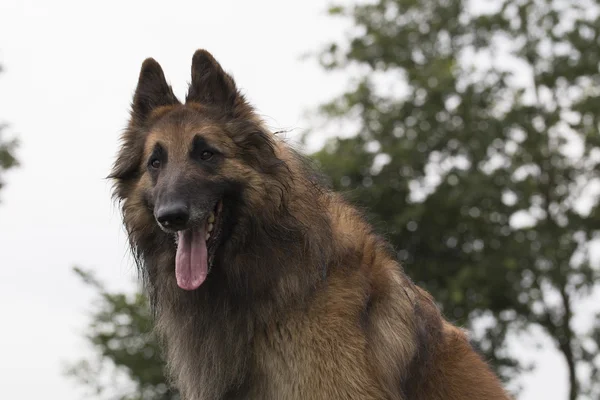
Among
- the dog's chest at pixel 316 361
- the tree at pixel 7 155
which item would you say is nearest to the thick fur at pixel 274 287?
the dog's chest at pixel 316 361

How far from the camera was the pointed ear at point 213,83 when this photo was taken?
19.6ft

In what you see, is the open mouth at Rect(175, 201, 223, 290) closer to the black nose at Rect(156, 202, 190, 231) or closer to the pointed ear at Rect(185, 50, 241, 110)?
the black nose at Rect(156, 202, 190, 231)

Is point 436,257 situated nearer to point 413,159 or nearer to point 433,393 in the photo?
point 413,159

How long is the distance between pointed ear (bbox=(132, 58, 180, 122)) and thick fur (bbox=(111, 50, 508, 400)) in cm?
1

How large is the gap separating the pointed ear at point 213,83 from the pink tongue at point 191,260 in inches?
36.0

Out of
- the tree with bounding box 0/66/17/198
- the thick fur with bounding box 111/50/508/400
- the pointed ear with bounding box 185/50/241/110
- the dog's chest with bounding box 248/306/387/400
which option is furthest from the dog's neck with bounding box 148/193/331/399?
the tree with bounding box 0/66/17/198

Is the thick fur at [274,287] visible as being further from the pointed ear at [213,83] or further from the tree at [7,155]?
the tree at [7,155]

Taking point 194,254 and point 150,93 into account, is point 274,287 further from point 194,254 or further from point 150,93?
point 150,93

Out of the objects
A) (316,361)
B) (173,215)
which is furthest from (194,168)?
(316,361)

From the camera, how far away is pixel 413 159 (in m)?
28.0

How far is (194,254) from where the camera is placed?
5660 mm

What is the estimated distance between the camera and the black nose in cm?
536

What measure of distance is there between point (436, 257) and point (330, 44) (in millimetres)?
7892

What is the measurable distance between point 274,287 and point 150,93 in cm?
162
